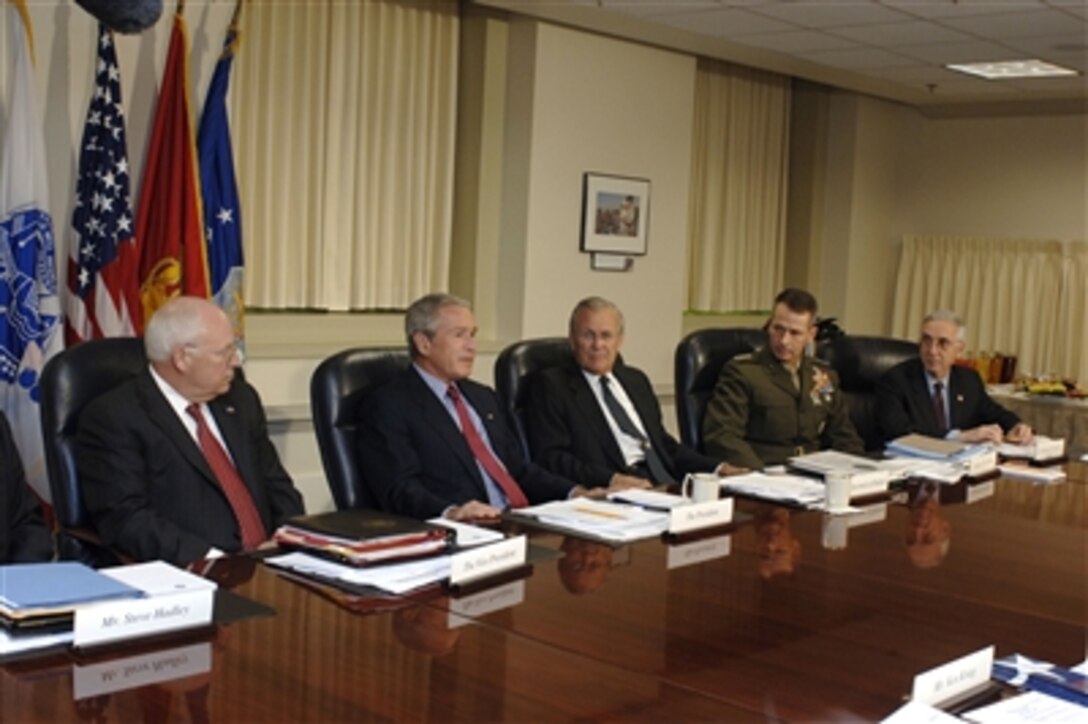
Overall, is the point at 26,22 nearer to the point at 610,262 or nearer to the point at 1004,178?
the point at 610,262

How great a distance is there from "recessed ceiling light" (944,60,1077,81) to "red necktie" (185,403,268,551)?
17.1 ft

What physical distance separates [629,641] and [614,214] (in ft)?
16.7

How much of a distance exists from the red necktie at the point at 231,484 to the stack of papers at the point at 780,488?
117 cm

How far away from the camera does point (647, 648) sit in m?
2.01

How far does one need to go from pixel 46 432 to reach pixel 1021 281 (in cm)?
686

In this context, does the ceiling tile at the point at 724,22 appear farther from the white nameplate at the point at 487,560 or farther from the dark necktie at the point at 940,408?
the white nameplate at the point at 487,560

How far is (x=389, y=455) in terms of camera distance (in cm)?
347

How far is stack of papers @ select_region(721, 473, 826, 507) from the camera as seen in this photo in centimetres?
331

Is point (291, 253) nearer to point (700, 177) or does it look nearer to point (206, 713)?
point (700, 177)

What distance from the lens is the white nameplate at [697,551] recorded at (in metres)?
2.61

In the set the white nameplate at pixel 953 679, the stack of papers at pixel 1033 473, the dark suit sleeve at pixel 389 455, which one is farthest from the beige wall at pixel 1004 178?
the white nameplate at pixel 953 679

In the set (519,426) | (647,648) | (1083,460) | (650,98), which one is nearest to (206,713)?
(647,648)

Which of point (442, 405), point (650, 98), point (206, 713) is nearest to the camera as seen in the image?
point (206, 713)

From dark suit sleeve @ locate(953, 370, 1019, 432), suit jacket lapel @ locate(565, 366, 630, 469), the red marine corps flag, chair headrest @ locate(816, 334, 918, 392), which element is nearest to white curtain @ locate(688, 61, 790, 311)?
chair headrest @ locate(816, 334, 918, 392)
